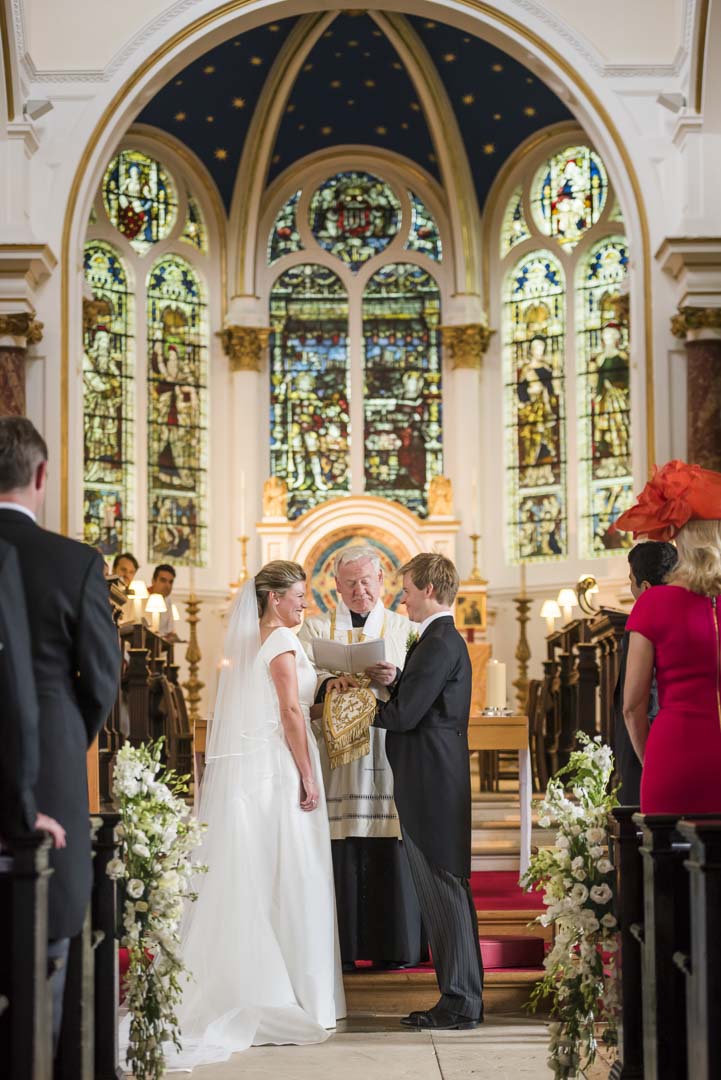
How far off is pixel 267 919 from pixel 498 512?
440 inches

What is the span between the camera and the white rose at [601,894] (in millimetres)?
4402

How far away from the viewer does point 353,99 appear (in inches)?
643

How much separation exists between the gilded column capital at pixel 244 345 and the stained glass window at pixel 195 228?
1.05 metres

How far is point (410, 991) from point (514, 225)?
12168 millimetres

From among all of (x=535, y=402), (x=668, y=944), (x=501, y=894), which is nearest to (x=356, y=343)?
(x=535, y=402)

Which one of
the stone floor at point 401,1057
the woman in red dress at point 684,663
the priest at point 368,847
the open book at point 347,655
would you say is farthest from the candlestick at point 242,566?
the woman in red dress at point 684,663

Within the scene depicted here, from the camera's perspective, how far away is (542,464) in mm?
16297

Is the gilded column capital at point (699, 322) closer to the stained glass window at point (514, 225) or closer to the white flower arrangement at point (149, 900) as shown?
the stained glass window at point (514, 225)

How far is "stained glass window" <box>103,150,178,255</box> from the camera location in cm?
1620

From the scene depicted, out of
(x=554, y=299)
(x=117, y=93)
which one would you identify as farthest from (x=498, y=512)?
(x=117, y=93)

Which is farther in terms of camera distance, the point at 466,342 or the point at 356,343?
the point at 356,343

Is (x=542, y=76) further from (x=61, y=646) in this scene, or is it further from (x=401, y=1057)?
(x=61, y=646)

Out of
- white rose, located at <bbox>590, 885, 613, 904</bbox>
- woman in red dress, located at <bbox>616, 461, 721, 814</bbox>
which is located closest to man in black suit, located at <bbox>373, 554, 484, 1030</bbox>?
white rose, located at <bbox>590, 885, 613, 904</bbox>

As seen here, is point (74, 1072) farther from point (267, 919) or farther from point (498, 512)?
point (498, 512)
